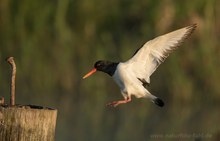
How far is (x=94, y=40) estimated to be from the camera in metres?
11.0

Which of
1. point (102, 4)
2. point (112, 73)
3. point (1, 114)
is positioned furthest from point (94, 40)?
point (1, 114)

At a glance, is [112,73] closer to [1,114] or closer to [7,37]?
[1,114]

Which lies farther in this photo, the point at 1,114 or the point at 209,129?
the point at 209,129

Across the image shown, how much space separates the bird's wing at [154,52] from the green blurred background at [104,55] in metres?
2.25

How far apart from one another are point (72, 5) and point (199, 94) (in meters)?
2.13

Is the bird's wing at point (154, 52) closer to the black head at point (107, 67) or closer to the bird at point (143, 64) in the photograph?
the bird at point (143, 64)

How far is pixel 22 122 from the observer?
16.3 ft

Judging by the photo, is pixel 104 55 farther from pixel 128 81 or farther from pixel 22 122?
pixel 22 122

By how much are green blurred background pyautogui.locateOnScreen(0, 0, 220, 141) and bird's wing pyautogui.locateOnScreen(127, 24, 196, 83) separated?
7.37 feet

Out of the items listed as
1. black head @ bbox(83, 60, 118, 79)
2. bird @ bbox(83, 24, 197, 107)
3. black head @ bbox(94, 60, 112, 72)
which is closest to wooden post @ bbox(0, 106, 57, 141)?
bird @ bbox(83, 24, 197, 107)

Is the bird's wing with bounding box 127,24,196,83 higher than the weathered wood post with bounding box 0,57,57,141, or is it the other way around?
the bird's wing with bounding box 127,24,196,83

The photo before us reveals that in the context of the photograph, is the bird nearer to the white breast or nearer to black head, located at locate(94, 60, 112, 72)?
the white breast

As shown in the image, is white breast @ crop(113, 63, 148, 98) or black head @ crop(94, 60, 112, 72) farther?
black head @ crop(94, 60, 112, 72)

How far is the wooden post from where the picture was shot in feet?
16.3
